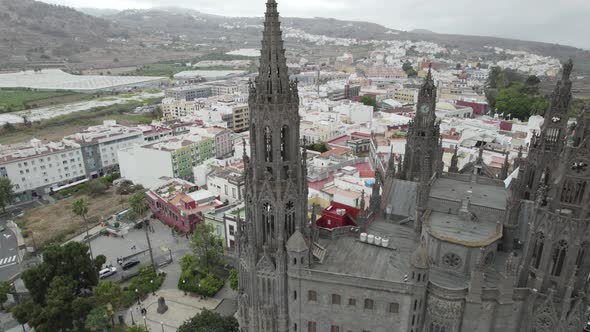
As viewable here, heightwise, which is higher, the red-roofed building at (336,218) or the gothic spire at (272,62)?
the gothic spire at (272,62)

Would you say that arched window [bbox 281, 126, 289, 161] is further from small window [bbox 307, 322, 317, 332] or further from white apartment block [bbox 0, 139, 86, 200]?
white apartment block [bbox 0, 139, 86, 200]

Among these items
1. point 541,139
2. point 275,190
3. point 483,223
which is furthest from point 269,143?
point 541,139

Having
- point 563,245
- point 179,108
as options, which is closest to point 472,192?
point 563,245

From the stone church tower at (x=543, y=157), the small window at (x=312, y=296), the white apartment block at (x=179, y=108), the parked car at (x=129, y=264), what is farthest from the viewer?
the white apartment block at (x=179, y=108)

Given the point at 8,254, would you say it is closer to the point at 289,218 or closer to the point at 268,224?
the point at 268,224

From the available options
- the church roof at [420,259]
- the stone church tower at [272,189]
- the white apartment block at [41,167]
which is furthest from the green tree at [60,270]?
the white apartment block at [41,167]

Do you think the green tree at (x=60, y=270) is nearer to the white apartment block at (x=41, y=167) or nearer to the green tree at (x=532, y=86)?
the white apartment block at (x=41, y=167)

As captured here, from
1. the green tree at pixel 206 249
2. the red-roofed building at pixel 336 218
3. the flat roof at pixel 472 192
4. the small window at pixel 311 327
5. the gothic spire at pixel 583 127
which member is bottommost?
the green tree at pixel 206 249
